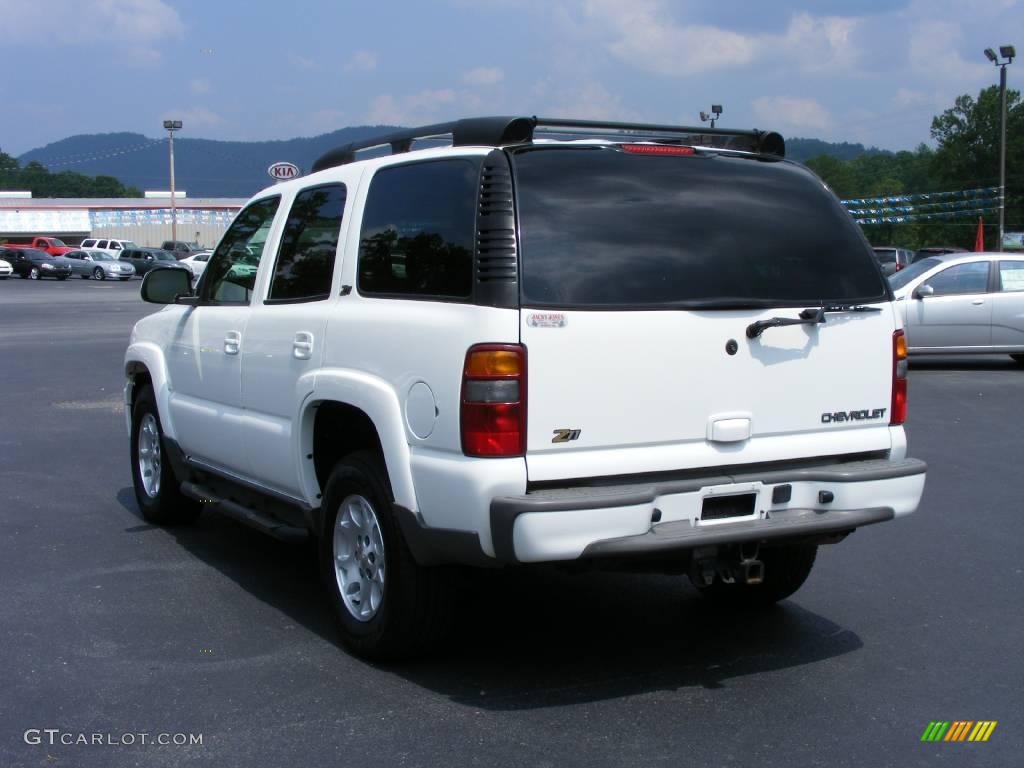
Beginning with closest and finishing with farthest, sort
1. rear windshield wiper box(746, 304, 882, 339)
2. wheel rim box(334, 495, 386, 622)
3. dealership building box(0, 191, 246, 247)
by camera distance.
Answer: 1. rear windshield wiper box(746, 304, 882, 339)
2. wheel rim box(334, 495, 386, 622)
3. dealership building box(0, 191, 246, 247)

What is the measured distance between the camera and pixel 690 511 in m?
4.30

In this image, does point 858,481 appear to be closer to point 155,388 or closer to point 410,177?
point 410,177

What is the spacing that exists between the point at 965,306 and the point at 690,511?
1273 cm

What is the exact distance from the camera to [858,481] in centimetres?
456

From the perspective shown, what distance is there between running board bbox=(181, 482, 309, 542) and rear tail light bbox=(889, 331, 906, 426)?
266cm

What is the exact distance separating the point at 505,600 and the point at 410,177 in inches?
85.1

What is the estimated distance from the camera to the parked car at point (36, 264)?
189ft

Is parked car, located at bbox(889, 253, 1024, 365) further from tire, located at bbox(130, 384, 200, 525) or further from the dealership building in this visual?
the dealership building

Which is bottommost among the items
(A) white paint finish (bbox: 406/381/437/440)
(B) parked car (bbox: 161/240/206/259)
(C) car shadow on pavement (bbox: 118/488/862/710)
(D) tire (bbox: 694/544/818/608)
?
(C) car shadow on pavement (bbox: 118/488/862/710)

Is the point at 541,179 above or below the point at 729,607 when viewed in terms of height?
above

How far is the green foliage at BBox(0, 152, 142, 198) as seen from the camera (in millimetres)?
149125

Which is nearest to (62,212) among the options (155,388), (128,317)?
(128,317)
